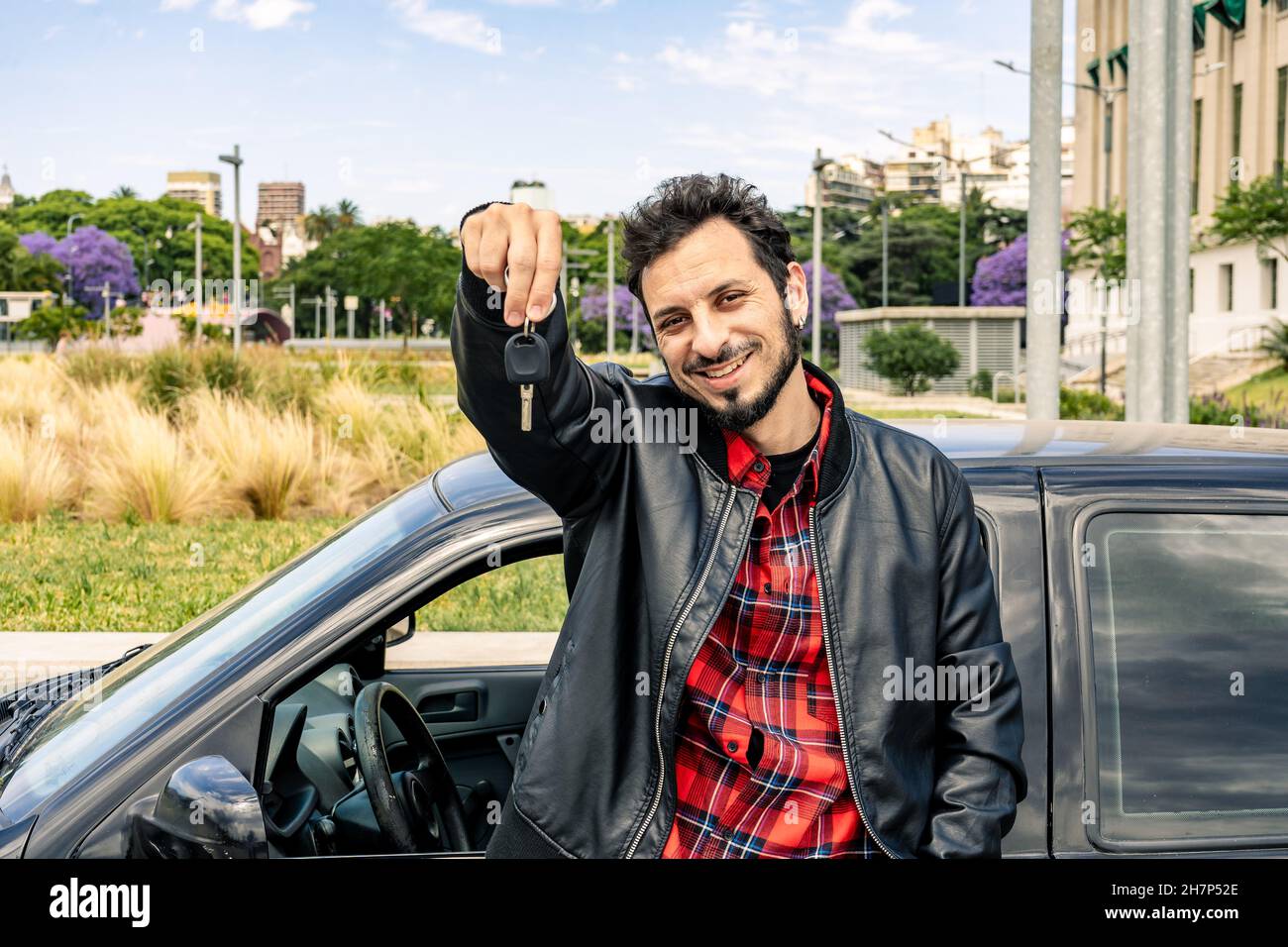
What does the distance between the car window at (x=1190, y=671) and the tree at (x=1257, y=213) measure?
35.1 m

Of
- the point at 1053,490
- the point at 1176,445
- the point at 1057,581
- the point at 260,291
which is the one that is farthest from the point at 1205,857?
the point at 260,291

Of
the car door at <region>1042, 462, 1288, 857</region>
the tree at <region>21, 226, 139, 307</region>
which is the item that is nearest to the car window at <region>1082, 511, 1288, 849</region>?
the car door at <region>1042, 462, 1288, 857</region>

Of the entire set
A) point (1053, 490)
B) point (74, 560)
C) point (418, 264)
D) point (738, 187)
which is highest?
point (418, 264)

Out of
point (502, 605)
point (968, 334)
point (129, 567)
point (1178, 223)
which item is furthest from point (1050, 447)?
point (968, 334)

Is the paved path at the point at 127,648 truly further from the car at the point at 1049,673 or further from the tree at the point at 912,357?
the tree at the point at 912,357

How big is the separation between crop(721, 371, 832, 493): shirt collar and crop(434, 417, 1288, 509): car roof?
18 centimetres

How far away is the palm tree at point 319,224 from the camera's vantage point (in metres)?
131

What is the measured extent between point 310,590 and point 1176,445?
5.56 feet

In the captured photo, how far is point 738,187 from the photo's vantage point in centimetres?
234

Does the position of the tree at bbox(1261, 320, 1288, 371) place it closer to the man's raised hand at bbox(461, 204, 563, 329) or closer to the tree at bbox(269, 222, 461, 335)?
the tree at bbox(269, 222, 461, 335)

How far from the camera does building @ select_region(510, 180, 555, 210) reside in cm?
200

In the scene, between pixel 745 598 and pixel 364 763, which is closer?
pixel 745 598

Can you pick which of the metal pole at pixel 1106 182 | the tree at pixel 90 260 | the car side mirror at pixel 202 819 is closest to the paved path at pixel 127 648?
the car side mirror at pixel 202 819
